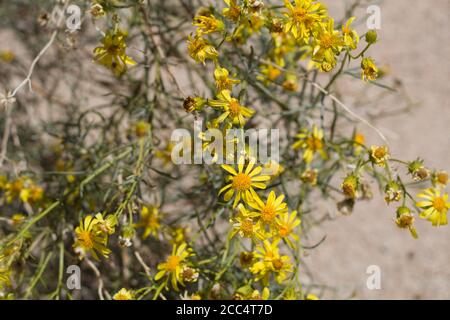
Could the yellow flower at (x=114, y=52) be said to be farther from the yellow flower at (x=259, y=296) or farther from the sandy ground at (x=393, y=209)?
the sandy ground at (x=393, y=209)

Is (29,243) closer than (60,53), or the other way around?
(29,243)

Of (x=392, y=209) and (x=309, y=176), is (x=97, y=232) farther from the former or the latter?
(x=392, y=209)

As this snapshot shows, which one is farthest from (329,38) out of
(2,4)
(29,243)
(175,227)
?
(2,4)

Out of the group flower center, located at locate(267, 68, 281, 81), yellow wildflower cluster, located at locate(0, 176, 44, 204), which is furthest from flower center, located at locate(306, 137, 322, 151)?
yellow wildflower cluster, located at locate(0, 176, 44, 204)

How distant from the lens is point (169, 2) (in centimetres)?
194

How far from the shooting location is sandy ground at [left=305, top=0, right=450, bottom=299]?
79.7 inches

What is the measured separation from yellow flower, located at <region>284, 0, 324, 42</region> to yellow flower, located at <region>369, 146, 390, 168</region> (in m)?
0.28

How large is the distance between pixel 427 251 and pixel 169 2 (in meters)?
1.28

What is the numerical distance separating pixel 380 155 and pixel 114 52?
66cm

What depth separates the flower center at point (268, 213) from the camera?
122 cm

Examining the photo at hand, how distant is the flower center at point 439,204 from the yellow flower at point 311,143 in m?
0.35

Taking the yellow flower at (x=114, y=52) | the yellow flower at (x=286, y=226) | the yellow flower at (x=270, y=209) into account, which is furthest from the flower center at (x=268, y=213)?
the yellow flower at (x=114, y=52)
